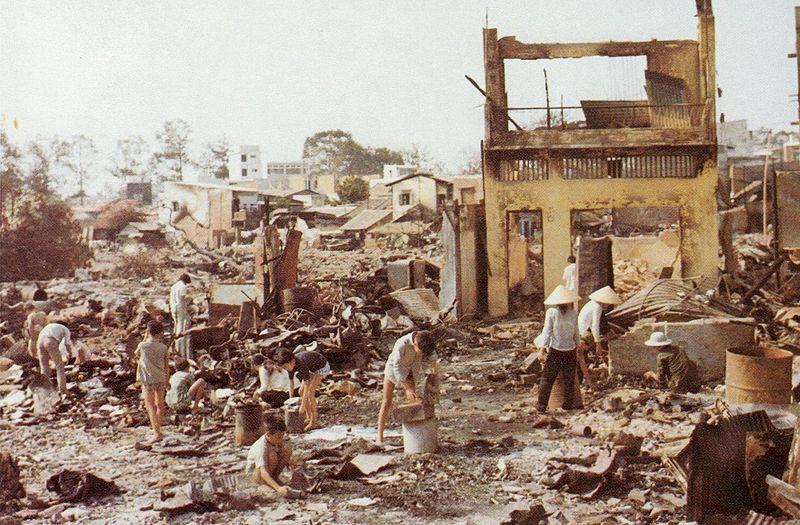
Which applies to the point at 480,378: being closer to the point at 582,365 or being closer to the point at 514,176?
the point at 582,365

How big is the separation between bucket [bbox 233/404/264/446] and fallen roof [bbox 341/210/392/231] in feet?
119

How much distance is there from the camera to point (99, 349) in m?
17.7

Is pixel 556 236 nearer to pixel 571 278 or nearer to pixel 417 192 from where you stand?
pixel 571 278

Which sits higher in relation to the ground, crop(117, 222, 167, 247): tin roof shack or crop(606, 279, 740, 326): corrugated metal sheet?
crop(117, 222, 167, 247): tin roof shack

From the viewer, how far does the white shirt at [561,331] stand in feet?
34.9

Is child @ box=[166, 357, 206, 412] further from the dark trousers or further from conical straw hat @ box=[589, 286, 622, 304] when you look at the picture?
conical straw hat @ box=[589, 286, 622, 304]

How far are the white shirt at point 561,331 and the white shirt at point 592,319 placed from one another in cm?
167

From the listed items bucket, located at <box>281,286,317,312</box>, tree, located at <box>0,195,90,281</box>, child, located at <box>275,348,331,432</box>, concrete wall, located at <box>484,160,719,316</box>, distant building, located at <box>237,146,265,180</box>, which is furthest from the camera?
distant building, located at <box>237,146,265,180</box>

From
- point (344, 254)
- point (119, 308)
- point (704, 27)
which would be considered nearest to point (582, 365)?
point (704, 27)

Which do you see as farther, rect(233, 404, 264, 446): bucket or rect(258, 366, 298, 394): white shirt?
rect(258, 366, 298, 394): white shirt

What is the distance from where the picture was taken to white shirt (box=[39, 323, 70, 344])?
41.9ft

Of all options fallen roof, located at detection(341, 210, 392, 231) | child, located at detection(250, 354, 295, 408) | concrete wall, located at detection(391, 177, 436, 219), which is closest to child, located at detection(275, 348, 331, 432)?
child, located at detection(250, 354, 295, 408)

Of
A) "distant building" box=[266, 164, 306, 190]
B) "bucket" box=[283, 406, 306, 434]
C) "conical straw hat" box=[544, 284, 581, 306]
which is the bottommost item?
"bucket" box=[283, 406, 306, 434]

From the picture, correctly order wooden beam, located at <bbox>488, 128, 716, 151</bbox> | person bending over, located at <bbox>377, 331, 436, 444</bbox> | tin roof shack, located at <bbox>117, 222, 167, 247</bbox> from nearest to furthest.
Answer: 1. person bending over, located at <bbox>377, 331, 436, 444</bbox>
2. wooden beam, located at <bbox>488, 128, 716, 151</bbox>
3. tin roof shack, located at <bbox>117, 222, 167, 247</bbox>
